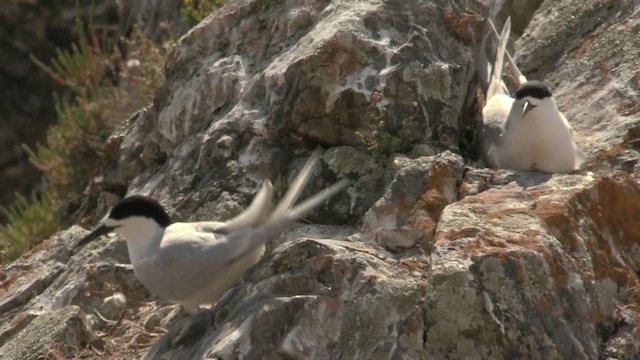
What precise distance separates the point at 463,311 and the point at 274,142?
5.91ft

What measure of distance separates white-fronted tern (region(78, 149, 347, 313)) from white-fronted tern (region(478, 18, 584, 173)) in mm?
950

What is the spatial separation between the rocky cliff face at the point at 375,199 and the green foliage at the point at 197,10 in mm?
1294

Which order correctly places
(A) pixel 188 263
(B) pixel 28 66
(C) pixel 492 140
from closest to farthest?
(A) pixel 188 263 < (C) pixel 492 140 < (B) pixel 28 66

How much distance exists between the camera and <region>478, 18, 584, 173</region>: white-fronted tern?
Answer: 16.2 ft

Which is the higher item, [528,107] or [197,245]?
[197,245]

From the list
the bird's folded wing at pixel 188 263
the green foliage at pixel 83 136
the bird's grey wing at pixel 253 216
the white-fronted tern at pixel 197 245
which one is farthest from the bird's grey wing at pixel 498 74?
the green foliage at pixel 83 136

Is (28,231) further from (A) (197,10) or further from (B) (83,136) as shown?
(A) (197,10)

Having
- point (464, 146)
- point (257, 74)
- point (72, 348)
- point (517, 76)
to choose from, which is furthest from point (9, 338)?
point (517, 76)

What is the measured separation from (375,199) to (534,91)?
0.94m

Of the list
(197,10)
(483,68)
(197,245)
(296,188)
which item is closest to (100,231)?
(197,245)

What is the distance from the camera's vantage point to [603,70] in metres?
5.59

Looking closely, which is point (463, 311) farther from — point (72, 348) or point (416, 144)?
point (72, 348)

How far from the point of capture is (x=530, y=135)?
5145 mm

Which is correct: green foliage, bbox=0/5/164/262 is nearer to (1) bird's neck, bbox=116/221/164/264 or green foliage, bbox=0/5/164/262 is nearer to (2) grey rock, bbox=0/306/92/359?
(2) grey rock, bbox=0/306/92/359
